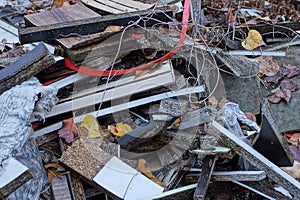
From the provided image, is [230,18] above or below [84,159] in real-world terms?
above

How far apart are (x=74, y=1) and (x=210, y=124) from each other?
173 centimetres

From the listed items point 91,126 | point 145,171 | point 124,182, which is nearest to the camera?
point 124,182

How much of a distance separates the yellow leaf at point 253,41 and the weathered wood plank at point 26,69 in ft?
5.55

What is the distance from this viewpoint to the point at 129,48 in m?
2.73

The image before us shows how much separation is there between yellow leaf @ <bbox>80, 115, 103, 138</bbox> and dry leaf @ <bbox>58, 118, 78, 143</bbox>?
58 mm

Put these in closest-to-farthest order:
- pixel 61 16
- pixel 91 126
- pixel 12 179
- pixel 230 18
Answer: pixel 12 179
pixel 91 126
pixel 61 16
pixel 230 18

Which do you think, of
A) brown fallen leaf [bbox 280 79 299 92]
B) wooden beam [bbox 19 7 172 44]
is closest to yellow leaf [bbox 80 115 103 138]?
wooden beam [bbox 19 7 172 44]

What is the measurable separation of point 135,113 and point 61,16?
2.99 feet

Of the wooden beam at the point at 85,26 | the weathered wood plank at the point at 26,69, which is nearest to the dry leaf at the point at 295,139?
the wooden beam at the point at 85,26

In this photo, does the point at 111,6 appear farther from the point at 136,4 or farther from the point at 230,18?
the point at 230,18

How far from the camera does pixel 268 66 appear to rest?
338cm

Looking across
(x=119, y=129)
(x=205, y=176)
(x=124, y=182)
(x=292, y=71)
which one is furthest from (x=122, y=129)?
(x=292, y=71)

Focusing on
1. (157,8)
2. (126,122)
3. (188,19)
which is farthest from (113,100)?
(188,19)

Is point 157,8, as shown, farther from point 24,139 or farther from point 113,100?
point 24,139
